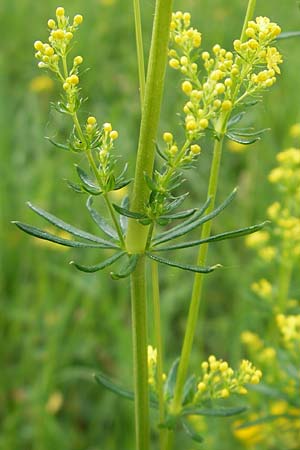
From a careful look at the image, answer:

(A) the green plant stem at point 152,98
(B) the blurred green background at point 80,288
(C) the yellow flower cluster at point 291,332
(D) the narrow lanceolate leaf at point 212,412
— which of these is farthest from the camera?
(B) the blurred green background at point 80,288

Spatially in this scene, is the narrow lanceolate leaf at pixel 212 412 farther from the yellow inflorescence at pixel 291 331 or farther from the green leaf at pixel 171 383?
the yellow inflorescence at pixel 291 331

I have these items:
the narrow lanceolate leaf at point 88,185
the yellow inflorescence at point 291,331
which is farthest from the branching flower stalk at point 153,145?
the yellow inflorescence at point 291,331

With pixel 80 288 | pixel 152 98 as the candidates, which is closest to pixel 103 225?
pixel 152 98

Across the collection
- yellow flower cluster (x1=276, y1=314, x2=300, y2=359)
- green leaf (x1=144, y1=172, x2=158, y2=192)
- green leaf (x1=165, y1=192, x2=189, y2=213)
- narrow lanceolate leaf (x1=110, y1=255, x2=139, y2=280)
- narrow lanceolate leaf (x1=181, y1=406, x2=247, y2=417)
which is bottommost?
narrow lanceolate leaf (x1=181, y1=406, x2=247, y2=417)

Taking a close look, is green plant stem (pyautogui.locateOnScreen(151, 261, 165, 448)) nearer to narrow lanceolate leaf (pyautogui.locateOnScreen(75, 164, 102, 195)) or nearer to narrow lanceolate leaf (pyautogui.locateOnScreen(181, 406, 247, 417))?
narrow lanceolate leaf (pyautogui.locateOnScreen(181, 406, 247, 417))

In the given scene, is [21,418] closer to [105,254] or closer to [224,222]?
[105,254]

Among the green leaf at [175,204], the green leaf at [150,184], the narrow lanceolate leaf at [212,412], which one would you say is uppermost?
the green leaf at [150,184]

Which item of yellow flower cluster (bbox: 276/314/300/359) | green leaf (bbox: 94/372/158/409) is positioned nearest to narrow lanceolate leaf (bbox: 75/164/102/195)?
green leaf (bbox: 94/372/158/409)
